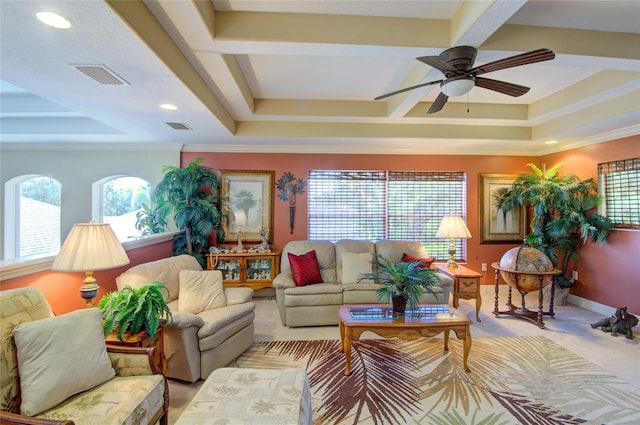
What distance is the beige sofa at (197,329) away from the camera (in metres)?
2.42

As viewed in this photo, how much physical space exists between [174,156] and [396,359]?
4425 millimetres

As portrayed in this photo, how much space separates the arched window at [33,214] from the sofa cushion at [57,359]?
452cm

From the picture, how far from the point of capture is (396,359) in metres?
2.93

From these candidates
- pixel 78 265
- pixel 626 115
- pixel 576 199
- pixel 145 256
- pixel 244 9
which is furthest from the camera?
pixel 576 199

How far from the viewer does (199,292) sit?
9.71 feet

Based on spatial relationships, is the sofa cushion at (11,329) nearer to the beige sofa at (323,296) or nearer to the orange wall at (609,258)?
the beige sofa at (323,296)

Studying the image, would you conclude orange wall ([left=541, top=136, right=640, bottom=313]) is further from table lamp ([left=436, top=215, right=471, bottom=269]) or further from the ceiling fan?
the ceiling fan

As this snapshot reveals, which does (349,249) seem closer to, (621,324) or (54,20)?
(621,324)

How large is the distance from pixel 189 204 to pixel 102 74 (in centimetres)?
231

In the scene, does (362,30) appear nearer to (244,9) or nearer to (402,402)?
(244,9)

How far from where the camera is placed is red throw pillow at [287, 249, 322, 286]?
151 inches

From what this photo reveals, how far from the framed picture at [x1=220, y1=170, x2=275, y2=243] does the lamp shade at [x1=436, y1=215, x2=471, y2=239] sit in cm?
274

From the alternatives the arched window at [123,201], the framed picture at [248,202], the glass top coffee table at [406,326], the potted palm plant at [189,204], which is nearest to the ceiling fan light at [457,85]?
the glass top coffee table at [406,326]

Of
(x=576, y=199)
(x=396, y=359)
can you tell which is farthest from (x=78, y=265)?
(x=576, y=199)
